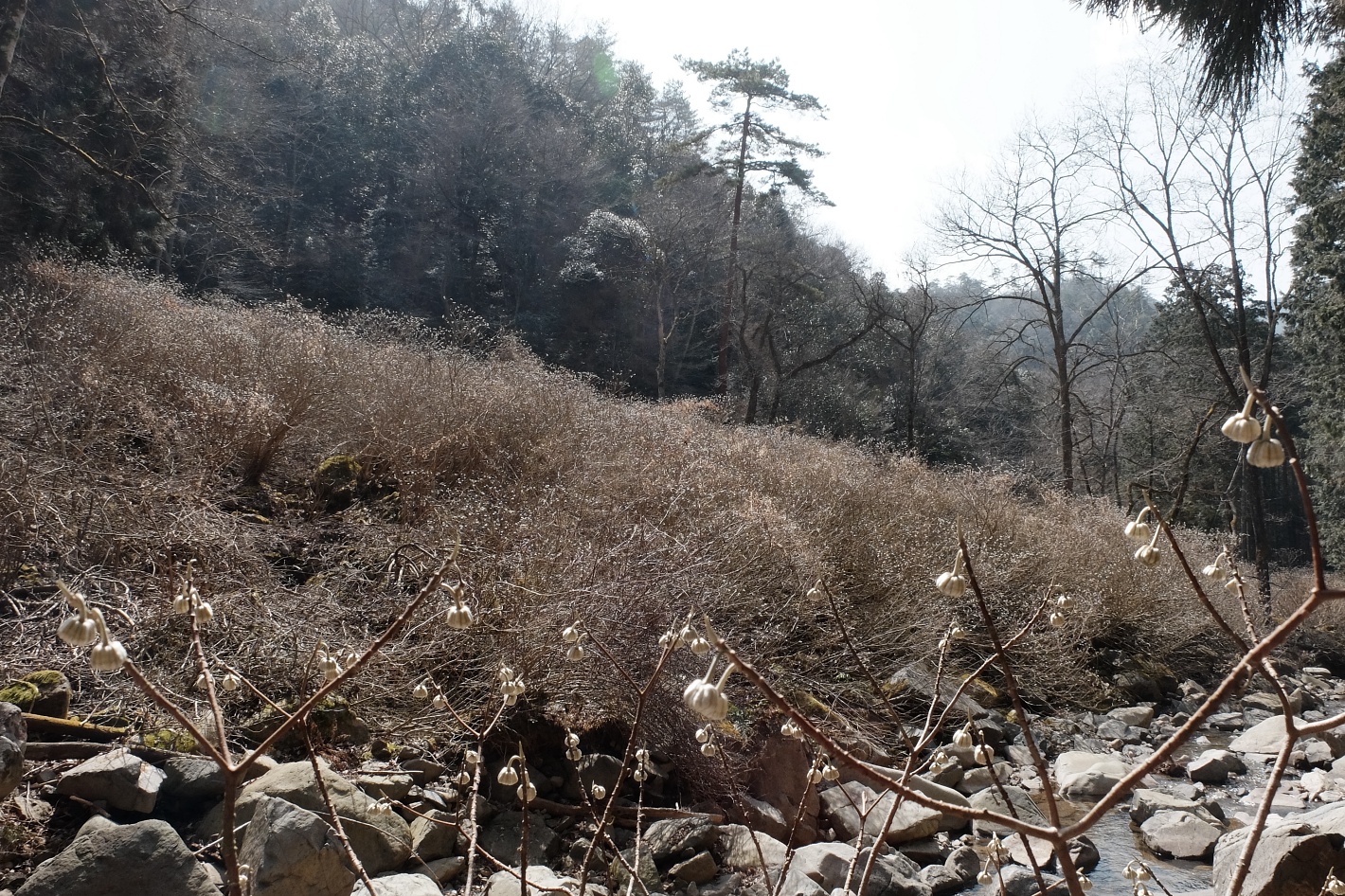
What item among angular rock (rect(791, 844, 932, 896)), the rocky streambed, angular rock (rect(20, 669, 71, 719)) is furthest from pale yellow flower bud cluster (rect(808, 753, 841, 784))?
angular rock (rect(20, 669, 71, 719))

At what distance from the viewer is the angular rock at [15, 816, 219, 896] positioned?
2434 mm

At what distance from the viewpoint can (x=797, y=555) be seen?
6.07 m

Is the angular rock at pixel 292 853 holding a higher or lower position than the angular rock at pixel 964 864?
higher

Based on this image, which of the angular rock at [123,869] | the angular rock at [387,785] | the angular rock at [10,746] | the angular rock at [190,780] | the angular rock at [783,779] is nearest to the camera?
the angular rock at [123,869]

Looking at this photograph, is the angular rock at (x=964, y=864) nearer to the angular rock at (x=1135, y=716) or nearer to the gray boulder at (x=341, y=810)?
the gray boulder at (x=341, y=810)

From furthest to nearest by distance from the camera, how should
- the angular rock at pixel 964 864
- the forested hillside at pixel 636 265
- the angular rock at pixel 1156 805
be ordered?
the forested hillside at pixel 636 265 < the angular rock at pixel 1156 805 < the angular rock at pixel 964 864

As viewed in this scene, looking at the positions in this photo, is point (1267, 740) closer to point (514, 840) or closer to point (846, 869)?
point (846, 869)

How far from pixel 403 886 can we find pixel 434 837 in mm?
549

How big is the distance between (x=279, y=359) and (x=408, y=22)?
20851mm

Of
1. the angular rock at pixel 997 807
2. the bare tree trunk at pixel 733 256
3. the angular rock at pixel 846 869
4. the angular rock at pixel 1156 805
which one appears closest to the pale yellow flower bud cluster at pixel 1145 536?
the angular rock at pixel 846 869

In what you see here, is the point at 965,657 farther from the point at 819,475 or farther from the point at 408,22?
the point at 408,22

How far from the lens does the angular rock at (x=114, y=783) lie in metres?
3.09

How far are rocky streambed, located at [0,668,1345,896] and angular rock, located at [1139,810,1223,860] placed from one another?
0.01 m

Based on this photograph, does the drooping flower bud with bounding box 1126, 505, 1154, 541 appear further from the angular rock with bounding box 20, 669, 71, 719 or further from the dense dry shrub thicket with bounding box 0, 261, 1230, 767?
the angular rock with bounding box 20, 669, 71, 719
